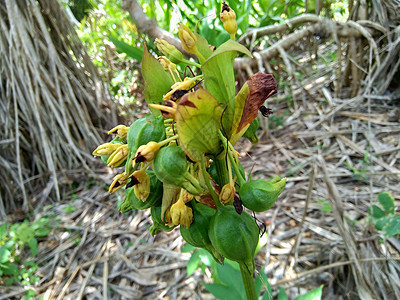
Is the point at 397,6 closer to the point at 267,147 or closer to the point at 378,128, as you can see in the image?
the point at 378,128

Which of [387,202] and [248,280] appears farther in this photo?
[387,202]

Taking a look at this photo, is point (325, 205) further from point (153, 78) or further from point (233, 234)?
point (153, 78)

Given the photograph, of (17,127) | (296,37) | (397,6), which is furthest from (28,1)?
(397,6)

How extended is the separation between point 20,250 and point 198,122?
2.25 m

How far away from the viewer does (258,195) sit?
1.89ft

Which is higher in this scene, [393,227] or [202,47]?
[202,47]

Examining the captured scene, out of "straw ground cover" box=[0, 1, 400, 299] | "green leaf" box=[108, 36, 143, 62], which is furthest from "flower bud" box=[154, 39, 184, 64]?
"straw ground cover" box=[0, 1, 400, 299]

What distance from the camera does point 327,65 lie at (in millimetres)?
3182

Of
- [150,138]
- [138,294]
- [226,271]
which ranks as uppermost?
[150,138]

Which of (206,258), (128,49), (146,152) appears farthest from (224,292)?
(128,49)

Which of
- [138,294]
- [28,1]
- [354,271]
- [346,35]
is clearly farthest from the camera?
[28,1]

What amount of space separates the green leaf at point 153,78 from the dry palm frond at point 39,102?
2.22 meters

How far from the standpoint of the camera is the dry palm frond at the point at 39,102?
2.61m

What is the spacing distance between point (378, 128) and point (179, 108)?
2213 millimetres
